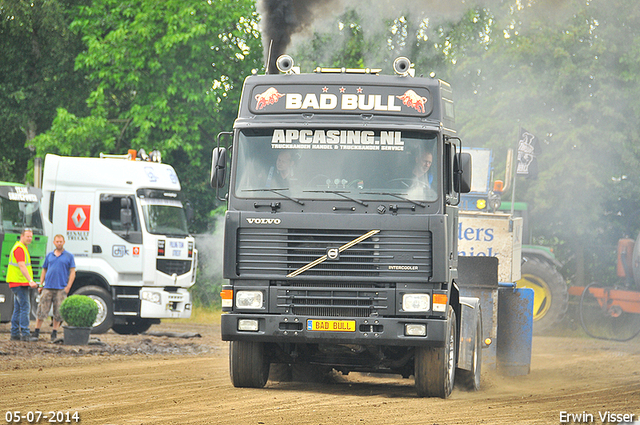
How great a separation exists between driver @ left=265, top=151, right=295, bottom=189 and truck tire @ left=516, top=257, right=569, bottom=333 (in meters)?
11.6

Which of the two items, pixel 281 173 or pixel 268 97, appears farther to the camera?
pixel 268 97

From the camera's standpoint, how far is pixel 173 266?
66.0 ft

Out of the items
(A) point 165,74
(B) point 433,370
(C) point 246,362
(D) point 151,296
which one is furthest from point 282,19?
(A) point 165,74

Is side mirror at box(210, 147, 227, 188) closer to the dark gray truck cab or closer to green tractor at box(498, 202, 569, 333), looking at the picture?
the dark gray truck cab

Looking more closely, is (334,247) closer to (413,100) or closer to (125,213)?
(413,100)

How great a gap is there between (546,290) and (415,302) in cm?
1163

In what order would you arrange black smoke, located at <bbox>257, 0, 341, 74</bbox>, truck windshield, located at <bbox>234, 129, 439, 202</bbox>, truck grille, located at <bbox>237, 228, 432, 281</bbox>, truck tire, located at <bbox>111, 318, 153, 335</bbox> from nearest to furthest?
truck grille, located at <bbox>237, 228, 432, 281</bbox>, truck windshield, located at <bbox>234, 129, 439, 202</bbox>, black smoke, located at <bbox>257, 0, 341, 74</bbox>, truck tire, located at <bbox>111, 318, 153, 335</bbox>

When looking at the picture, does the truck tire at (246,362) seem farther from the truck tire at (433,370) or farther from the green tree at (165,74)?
the green tree at (165,74)

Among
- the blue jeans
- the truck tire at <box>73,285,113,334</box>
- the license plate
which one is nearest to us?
the license plate

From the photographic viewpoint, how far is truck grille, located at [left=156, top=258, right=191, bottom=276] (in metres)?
19.9

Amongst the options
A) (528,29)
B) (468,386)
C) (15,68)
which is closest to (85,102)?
(15,68)

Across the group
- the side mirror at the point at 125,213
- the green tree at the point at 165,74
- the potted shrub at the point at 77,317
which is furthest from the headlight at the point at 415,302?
the green tree at the point at 165,74

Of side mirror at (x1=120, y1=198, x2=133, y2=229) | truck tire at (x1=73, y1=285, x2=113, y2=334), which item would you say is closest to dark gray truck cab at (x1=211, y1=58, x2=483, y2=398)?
side mirror at (x1=120, y1=198, x2=133, y2=229)

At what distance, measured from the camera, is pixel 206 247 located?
27422mm
